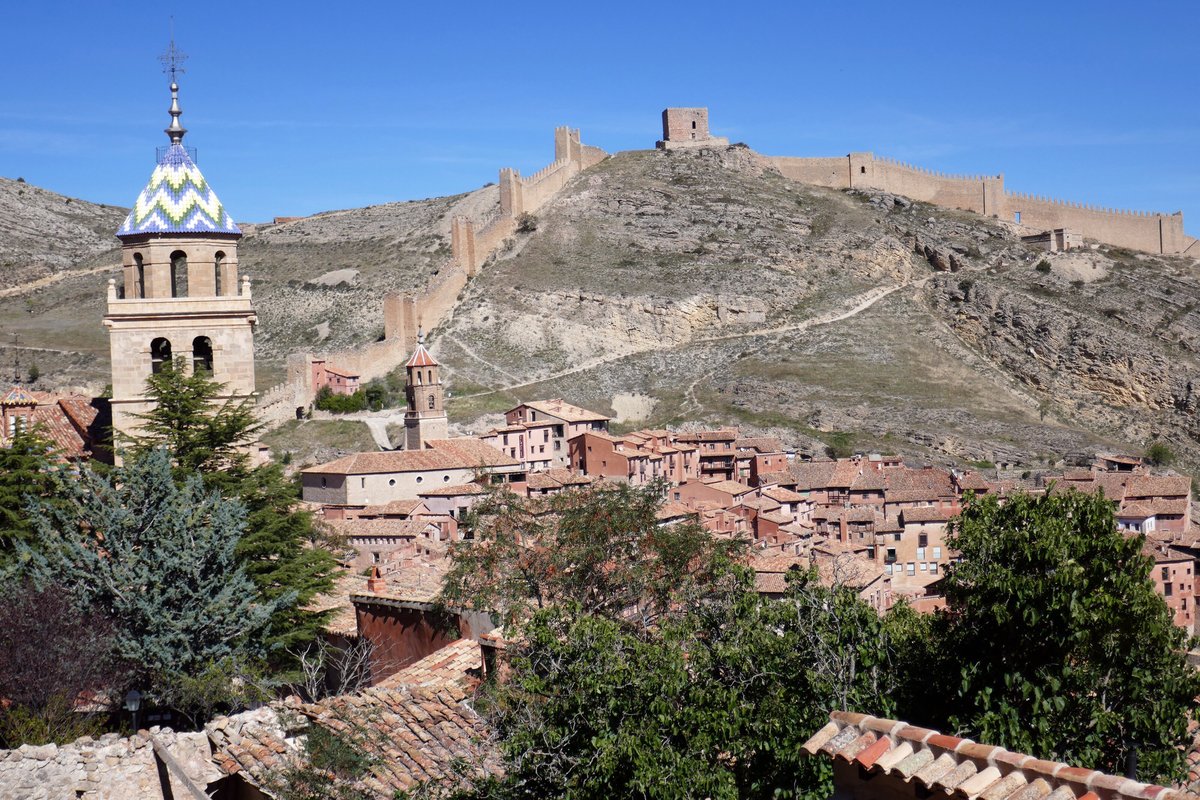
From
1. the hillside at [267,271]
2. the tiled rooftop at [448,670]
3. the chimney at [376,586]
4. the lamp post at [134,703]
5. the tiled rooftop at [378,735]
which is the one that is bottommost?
the lamp post at [134,703]

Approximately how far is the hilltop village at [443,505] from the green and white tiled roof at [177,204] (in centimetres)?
4

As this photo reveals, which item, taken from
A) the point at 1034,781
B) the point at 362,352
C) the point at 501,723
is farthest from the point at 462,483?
the point at 1034,781

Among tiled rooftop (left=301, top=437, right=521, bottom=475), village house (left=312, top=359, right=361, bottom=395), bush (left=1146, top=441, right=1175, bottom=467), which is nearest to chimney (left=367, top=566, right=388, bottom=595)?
tiled rooftop (left=301, top=437, right=521, bottom=475)

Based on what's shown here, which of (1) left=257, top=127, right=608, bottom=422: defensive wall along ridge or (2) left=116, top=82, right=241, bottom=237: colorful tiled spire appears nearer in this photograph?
(2) left=116, top=82, right=241, bottom=237: colorful tiled spire

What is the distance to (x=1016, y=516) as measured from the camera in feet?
32.5

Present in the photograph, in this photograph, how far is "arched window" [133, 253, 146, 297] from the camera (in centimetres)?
2488

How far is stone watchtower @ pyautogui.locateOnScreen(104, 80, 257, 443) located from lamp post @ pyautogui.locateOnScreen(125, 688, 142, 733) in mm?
10816

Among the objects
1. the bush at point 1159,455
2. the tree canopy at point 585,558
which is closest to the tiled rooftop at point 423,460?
the tree canopy at point 585,558

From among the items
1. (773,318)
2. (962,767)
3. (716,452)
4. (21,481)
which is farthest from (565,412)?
(962,767)

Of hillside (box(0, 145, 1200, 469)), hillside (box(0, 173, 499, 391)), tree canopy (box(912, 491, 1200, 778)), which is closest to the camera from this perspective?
tree canopy (box(912, 491, 1200, 778))

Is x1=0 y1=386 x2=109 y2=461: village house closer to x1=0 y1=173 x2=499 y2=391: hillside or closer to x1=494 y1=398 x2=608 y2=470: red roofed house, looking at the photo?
x1=494 y1=398 x2=608 y2=470: red roofed house

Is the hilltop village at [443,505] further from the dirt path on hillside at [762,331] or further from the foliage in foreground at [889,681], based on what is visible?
the dirt path on hillside at [762,331]

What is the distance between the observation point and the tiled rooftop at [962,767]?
6.39m

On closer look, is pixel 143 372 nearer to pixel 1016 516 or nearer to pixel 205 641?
pixel 205 641
